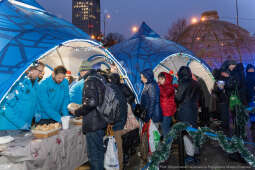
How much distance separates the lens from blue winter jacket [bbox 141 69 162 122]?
12.3 ft

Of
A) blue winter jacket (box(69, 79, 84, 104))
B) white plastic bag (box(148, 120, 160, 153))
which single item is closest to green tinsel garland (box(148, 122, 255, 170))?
white plastic bag (box(148, 120, 160, 153))

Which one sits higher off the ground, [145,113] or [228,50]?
[228,50]

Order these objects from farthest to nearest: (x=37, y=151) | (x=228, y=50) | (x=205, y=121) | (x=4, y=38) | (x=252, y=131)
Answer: (x=228, y=50) → (x=205, y=121) → (x=252, y=131) → (x=4, y=38) → (x=37, y=151)

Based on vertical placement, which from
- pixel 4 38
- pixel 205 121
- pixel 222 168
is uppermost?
pixel 4 38

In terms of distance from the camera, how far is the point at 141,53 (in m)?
8.23

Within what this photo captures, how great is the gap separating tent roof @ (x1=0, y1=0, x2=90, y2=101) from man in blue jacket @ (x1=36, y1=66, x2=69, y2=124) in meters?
0.44

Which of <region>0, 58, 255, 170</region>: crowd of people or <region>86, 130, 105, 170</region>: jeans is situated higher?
<region>0, 58, 255, 170</region>: crowd of people

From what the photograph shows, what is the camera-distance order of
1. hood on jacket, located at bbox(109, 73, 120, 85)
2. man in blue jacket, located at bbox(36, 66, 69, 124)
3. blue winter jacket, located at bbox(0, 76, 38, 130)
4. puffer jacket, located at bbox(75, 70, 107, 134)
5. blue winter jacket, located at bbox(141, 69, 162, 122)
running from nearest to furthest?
1. puffer jacket, located at bbox(75, 70, 107, 134)
2. blue winter jacket, located at bbox(0, 76, 38, 130)
3. man in blue jacket, located at bbox(36, 66, 69, 124)
4. hood on jacket, located at bbox(109, 73, 120, 85)
5. blue winter jacket, located at bbox(141, 69, 162, 122)

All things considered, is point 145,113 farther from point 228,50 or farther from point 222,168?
point 228,50

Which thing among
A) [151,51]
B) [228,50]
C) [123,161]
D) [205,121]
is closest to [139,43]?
[151,51]

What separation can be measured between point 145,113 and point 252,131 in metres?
4.18

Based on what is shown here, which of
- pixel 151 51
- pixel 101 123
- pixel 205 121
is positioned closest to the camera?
pixel 101 123

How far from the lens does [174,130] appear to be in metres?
2.61

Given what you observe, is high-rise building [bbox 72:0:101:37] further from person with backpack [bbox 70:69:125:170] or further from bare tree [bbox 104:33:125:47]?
person with backpack [bbox 70:69:125:170]
